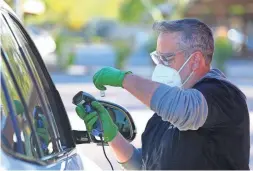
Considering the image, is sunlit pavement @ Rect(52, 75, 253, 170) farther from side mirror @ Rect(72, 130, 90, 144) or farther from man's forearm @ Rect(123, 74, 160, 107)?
man's forearm @ Rect(123, 74, 160, 107)

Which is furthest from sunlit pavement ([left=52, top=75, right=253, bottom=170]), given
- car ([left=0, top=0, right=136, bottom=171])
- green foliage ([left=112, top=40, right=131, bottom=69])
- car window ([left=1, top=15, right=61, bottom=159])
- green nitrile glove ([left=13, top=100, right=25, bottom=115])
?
green nitrile glove ([left=13, top=100, right=25, bottom=115])

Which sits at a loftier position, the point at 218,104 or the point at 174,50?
the point at 174,50

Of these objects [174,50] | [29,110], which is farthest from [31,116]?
[174,50]

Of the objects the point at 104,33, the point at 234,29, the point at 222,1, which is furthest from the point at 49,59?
the point at 104,33

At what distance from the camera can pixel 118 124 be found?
323 cm

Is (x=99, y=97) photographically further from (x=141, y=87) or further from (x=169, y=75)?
(x=141, y=87)

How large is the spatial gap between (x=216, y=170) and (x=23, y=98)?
78cm

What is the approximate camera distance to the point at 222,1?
35.4 m

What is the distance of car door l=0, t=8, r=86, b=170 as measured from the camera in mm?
2217

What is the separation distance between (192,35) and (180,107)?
0.43 m

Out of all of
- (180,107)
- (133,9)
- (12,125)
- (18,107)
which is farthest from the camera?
(133,9)

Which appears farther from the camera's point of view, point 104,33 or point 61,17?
point 104,33

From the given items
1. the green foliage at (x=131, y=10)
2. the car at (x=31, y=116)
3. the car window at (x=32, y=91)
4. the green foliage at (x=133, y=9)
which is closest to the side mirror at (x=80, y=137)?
the car at (x=31, y=116)

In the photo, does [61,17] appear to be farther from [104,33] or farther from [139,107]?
[139,107]
